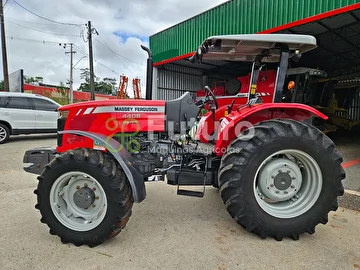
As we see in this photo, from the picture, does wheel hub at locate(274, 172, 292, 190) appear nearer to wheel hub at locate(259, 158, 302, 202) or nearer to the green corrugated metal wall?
wheel hub at locate(259, 158, 302, 202)

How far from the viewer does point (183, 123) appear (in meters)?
2.65

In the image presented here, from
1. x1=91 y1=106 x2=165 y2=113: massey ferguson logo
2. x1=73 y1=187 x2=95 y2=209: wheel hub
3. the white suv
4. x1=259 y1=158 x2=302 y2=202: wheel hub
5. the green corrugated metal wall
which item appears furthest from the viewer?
the white suv

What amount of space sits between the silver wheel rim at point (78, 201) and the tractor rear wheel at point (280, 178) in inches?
47.3

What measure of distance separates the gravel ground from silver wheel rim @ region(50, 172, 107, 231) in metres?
0.23

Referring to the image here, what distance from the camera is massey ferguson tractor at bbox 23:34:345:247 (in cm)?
216

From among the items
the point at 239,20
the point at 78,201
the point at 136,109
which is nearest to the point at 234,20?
the point at 239,20

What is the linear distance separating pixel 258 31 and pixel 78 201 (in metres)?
7.19

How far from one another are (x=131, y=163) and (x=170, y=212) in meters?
1.00

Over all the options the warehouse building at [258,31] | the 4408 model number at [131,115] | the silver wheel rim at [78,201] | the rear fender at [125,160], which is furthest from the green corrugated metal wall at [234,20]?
the silver wheel rim at [78,201]

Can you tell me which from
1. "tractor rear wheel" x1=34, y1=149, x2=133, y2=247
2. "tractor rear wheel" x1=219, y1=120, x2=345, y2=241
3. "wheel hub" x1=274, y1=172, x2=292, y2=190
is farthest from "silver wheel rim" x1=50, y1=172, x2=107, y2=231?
"wheel hub" x1=274, y1=172, x2=292, y2=190

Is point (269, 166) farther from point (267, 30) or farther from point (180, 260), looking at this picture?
point (267, 30)

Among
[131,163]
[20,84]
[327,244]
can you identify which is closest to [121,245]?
[131,163]

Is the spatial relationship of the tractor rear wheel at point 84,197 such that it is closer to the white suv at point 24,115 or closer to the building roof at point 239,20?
the building roof at point 239,20

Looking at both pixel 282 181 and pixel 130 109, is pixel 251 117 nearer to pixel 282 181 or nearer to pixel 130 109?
pixel 282 181
